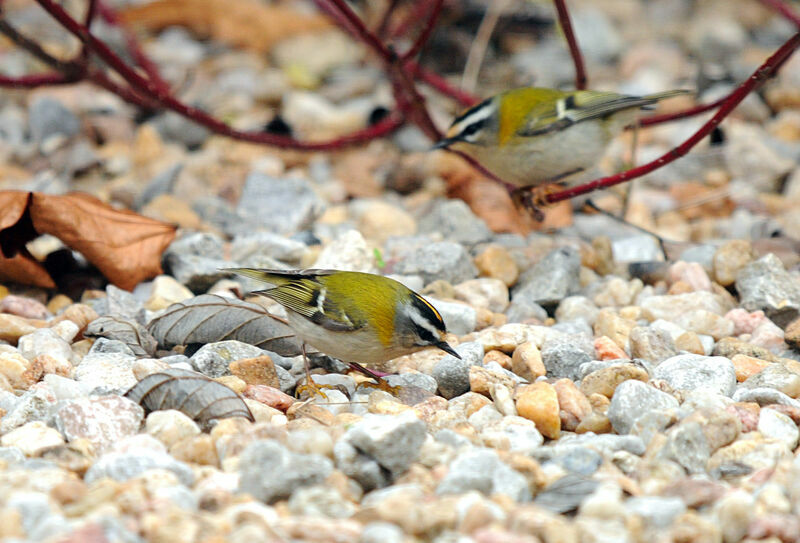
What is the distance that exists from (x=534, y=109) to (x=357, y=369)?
1929mm

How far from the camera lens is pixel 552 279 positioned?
430 centimetres

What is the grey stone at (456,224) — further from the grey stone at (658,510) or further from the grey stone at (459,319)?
the grey stone at (658,510)

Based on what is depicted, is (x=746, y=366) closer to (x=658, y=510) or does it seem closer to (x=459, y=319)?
(x=459, y=319)

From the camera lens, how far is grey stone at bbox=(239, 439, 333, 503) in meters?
2.34

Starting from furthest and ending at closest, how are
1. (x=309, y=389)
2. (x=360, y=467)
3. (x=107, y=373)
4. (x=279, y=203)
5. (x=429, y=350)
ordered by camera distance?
(x=279, y=203) < (x=429, y=350) < (x=309, y=389) < (x=107, y=373) < (x=360, y=467)

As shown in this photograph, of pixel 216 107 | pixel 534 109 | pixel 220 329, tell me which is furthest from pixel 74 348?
pixel 216 107

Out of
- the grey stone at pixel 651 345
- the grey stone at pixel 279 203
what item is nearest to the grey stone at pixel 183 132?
the grey stone at pixel 279 203

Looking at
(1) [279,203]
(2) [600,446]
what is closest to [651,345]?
(2) [600,446]

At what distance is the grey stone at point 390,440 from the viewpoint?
2477 mm

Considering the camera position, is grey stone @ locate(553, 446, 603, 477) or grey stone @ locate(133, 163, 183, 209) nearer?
grey stone @ locate(553, 446, 603, 477)

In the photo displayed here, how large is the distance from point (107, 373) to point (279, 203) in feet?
6.90

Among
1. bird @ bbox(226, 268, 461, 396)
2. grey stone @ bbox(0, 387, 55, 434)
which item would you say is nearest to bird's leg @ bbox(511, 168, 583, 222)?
bird @ bbox(226, 268, 461, 396)

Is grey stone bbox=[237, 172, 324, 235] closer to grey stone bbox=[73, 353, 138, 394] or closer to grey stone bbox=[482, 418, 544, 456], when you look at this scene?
grey stone bbox=[73, 353, 138, 394]

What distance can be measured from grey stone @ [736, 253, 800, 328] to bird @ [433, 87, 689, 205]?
1.08m
